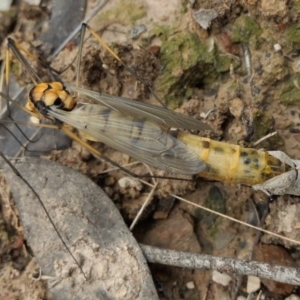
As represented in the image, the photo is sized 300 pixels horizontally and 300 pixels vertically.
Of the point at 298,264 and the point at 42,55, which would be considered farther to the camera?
the point at 42,55

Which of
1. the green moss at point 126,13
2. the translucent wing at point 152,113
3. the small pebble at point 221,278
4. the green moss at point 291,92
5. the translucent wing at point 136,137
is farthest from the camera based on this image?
the green moss at point 126,13

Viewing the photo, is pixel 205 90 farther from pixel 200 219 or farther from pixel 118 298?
pixel 118 298

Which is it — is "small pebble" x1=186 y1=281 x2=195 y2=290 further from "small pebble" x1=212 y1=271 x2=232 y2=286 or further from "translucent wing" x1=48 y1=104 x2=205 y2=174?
"translucent wing" x1=48 y1=104 x2=205 y2=174

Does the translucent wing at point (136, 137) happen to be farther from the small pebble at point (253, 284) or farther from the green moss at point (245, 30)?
the green moss at point (245, 30)

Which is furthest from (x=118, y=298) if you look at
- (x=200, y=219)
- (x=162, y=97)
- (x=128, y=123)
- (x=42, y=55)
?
(x=42, y=55)

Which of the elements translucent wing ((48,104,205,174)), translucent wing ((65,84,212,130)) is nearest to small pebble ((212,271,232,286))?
translucent wing ((48,104,205,174))

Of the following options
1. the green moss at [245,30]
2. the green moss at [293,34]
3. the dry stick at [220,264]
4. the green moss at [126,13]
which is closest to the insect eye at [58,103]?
the green moss at [126,13]

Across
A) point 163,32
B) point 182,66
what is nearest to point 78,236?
point 182,66
